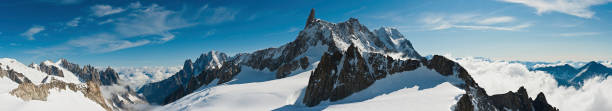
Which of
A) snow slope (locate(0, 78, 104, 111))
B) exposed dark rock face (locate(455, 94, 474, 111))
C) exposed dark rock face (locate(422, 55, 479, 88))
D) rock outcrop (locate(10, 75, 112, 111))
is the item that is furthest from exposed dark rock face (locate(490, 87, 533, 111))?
rock outcrop (locate(10, 75, 112, 111))

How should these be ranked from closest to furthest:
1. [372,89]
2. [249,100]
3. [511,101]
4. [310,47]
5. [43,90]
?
1. [511,101]
2. [43,90]
3. [372,89]
4. [249,100]
5. [310,47]

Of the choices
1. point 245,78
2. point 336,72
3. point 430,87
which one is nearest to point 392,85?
point 430,87

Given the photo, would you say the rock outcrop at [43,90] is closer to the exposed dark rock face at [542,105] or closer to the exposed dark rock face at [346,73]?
the exposed dark rock face at [346,73]

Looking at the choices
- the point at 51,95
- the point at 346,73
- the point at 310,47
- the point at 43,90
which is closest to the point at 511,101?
the point at 346,73

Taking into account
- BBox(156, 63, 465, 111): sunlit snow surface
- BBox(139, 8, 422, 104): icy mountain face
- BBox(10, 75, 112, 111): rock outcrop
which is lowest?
BBox(156, 63, 465, 111): sunlit snow surface

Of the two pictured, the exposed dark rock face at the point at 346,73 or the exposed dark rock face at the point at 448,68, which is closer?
the exposed dark rock face at the point at 448,68

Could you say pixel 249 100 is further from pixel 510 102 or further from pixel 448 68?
pixel 510 102

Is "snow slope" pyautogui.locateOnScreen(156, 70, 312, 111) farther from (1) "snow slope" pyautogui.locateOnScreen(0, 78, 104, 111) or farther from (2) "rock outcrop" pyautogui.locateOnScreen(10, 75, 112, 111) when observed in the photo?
(2) "rock outcrop" pyautogui.locateOnScreen(10, 75, 112, 111)

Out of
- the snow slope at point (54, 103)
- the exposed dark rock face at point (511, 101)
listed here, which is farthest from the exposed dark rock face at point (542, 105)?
the snow slope at point (54, 103)

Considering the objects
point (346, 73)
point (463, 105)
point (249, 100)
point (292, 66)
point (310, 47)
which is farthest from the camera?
point (310, 47)

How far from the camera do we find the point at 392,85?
54.2 meters

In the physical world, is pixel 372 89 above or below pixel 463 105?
above

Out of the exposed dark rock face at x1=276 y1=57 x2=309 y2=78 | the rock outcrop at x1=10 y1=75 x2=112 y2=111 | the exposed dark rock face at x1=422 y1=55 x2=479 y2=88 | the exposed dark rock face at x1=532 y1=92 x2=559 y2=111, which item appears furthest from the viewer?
the exposed dark rock face at x1=276 y1=57 x2=309 y2=78

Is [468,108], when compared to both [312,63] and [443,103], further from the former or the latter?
[312,63]
